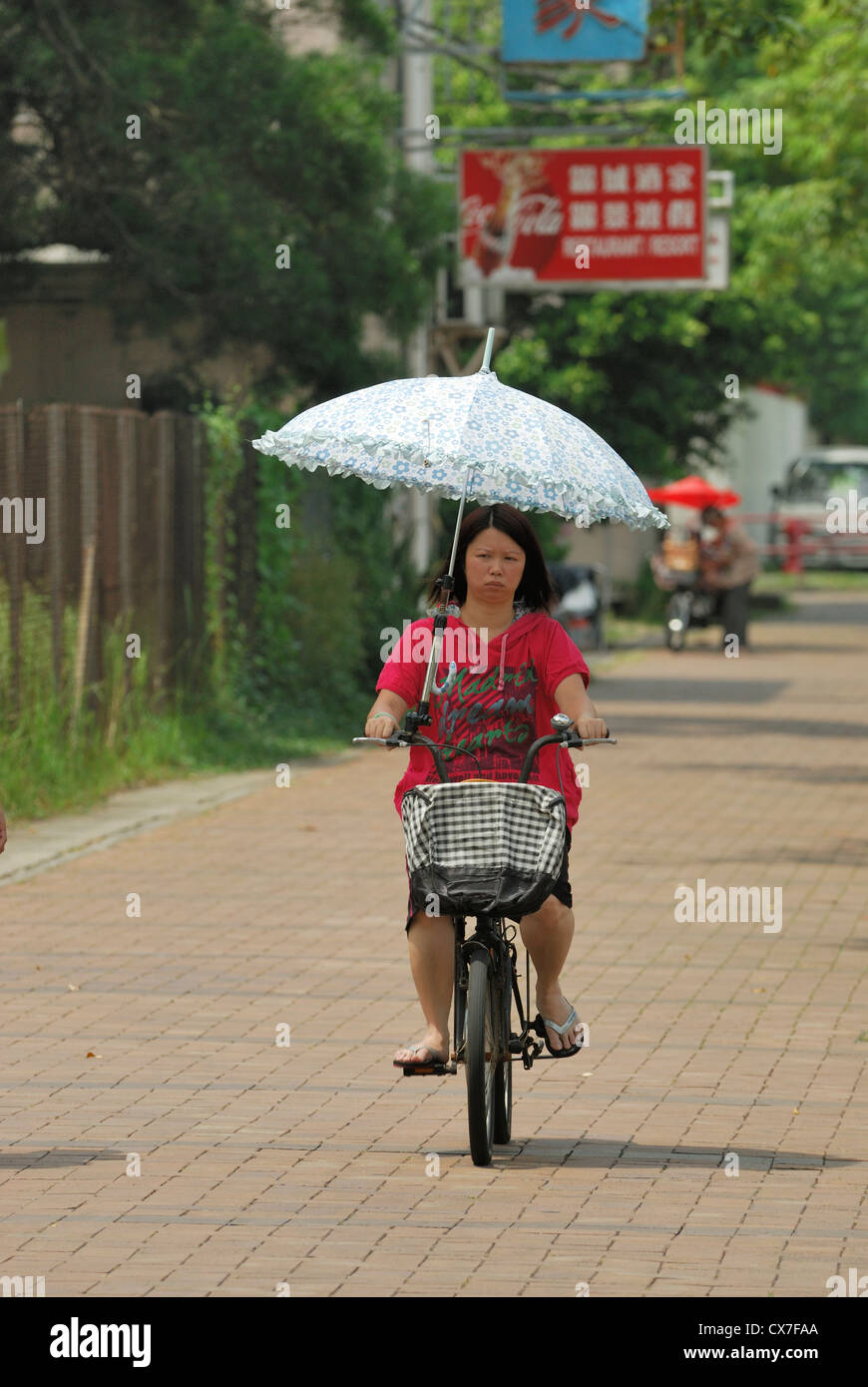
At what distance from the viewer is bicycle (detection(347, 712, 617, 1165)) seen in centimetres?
612

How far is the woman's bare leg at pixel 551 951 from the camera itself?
6.35m

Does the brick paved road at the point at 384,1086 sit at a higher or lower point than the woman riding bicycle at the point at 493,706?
lower

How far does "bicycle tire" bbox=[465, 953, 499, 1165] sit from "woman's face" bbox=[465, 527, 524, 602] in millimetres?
980

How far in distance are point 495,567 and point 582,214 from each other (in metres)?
17.2

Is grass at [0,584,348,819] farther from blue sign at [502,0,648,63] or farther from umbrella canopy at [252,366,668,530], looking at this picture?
blue sign at [502,0,648,63]

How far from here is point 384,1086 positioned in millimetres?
7348

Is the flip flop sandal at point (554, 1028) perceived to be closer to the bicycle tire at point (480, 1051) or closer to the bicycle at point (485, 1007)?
the bicycle at point (485, 1007)

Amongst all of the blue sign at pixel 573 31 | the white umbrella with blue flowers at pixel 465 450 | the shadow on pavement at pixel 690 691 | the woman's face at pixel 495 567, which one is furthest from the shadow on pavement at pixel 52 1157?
the blue sign at pixel 573 31

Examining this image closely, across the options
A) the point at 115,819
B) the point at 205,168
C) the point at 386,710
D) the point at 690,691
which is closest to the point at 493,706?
the point at 386,710

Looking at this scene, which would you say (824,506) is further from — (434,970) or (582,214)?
(434,970)

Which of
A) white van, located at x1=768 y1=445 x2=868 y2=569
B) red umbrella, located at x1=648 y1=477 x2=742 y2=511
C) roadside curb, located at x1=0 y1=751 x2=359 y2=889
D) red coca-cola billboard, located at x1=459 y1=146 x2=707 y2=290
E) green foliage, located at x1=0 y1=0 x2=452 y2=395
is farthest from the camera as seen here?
white van, located at x1=768 y1=445 x2=868 y2=569

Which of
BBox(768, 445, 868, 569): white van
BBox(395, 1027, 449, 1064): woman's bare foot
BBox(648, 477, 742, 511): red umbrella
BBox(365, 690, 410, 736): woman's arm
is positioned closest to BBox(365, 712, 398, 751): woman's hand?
BBox(365, 690, 410, 736): woman's arm

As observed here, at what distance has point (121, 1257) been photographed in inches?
213

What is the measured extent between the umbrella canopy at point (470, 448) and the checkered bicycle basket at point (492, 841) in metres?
0.79
